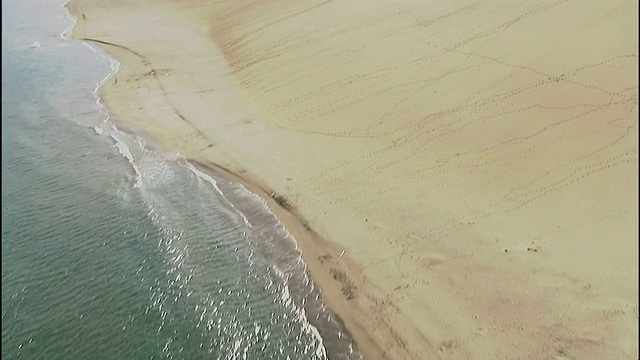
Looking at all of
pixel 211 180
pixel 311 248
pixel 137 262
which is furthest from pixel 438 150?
pixel 137 262

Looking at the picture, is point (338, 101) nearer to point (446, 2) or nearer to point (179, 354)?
point (446, 2)

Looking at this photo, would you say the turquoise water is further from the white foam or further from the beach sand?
the beach sand

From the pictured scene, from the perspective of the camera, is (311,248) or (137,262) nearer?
(311,248)

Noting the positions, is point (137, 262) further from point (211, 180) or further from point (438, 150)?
point (438, 150)

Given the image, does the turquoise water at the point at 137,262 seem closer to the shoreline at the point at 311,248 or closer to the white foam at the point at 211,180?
the white foam at the point at 211,180

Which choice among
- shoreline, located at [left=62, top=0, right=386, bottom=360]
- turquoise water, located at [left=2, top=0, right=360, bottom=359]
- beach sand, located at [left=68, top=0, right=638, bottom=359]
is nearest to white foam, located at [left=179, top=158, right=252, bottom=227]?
turquoise water, located at [left=2, top=0, right=360, bottom=359]

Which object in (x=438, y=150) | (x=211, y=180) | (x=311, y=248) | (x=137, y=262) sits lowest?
(x=311, y=248)

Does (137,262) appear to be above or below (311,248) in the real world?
above

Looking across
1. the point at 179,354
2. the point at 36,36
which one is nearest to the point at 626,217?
the point at 179,354
